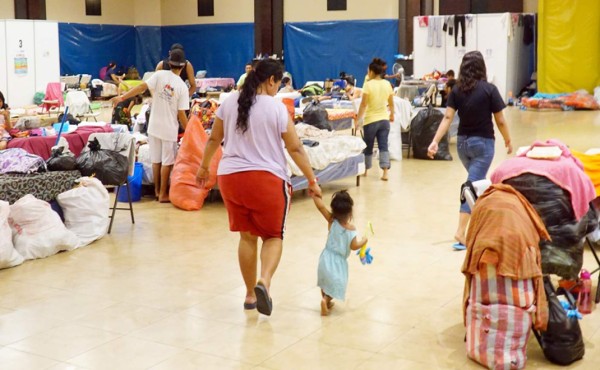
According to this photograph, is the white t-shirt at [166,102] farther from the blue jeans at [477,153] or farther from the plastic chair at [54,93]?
the plastic chair at [54,93]

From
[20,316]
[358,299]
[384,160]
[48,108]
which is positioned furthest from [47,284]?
[48,108]

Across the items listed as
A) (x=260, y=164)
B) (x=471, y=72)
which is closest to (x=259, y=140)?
(x=260, y=164)

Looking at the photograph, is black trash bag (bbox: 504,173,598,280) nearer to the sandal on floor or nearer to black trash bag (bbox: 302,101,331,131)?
the sandal on floor

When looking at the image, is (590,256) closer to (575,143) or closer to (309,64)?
(575,143)

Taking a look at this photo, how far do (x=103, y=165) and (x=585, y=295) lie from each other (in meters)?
4.19

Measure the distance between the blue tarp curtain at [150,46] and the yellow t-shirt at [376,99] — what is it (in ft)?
53.8

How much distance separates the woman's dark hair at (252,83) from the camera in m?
4.83

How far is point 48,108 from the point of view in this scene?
1762cm

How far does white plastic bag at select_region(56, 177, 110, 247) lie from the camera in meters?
6.89

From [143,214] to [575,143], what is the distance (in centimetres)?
753

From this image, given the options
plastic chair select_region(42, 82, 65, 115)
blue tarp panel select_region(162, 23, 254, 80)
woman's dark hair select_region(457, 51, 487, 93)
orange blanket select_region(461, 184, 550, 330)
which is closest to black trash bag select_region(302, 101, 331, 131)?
woman's dark hair select_region(457, 51, 487, 93)

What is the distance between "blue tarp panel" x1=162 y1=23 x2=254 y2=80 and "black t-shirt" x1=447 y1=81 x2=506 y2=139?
64.6 ft

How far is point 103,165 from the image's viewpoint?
737 centimetres

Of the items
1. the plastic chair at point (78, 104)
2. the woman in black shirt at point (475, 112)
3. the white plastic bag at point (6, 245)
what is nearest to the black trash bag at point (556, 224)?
the woman in black shirt at point (475, 112)
